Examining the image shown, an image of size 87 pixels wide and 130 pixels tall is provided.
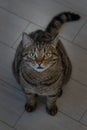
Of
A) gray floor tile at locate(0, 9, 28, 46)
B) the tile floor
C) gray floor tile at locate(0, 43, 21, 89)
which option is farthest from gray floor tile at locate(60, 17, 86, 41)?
gray floor tile at locate(0, 43, 21, 89)

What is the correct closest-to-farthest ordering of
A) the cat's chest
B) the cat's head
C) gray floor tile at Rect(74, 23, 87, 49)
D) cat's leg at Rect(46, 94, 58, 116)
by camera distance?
1. the cat's head
2. the cat's chest
3. cat's leg at Rect(46, 94, 58, 116)
4. gray floor tile at Rect(74, 23, 87, 49)

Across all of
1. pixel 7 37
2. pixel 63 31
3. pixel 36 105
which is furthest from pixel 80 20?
pixel 36 105

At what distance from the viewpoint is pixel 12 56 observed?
80.3 inches

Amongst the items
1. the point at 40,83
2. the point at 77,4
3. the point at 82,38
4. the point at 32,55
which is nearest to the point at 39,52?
the point at 32,55

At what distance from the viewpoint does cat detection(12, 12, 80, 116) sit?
4.66 ft

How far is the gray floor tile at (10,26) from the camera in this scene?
2113mm

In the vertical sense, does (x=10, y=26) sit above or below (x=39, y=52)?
below

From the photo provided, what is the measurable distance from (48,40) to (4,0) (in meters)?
0.94

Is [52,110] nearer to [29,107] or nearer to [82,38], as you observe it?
[29,107]

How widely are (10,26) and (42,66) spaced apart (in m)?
0.79

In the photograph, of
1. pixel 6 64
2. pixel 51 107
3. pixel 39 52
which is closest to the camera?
pixel 39 52

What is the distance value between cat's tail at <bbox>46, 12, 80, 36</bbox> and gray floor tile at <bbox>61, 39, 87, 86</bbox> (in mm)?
136

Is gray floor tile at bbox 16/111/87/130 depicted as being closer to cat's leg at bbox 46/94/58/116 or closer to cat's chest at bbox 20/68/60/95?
cat's leg at bbox 46/94/58/116

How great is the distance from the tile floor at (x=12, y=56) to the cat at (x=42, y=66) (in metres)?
0.06
